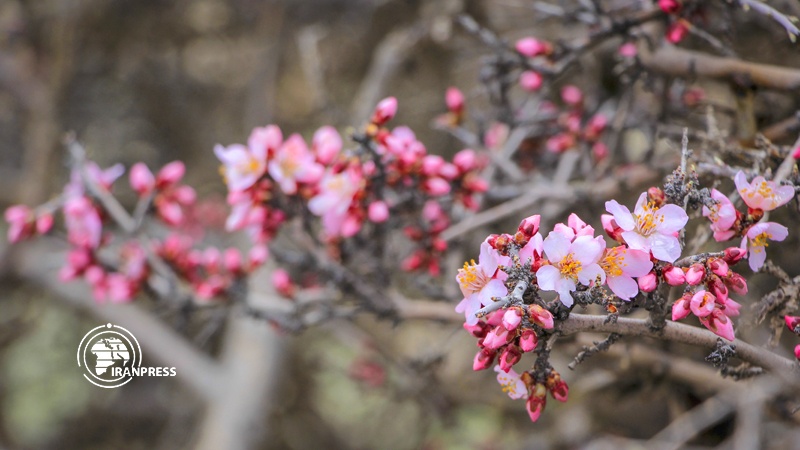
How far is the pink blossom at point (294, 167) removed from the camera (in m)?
Answer: 1.54

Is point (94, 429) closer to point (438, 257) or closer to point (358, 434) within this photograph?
point (358, 434)

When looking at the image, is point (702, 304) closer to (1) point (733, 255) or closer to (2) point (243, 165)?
(1) point (733, 255)

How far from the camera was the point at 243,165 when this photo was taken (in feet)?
5.01

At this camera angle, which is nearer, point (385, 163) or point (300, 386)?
point (385, 163)

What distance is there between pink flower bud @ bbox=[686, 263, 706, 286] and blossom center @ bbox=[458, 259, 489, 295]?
0.28 metres

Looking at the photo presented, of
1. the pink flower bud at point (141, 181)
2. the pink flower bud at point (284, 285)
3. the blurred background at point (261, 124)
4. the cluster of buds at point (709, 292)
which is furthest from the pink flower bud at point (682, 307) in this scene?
the pink flower bud at point (141, 181)

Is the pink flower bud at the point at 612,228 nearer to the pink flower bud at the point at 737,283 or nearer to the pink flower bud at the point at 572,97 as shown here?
the pink flower bud at the point at 737,283

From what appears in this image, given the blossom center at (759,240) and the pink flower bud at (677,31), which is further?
the pink flower bud at (677,31)

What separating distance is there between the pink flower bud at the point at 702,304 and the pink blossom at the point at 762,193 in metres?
0.21

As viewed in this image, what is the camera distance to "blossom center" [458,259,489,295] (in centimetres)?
97

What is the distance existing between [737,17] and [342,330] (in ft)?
6.25

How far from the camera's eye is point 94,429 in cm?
430

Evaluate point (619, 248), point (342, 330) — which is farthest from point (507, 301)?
point (342, 330)

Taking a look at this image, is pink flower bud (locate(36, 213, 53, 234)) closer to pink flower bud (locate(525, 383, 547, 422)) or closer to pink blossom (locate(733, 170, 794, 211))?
pink flower bud (locate(525, 383, 547, 422))
